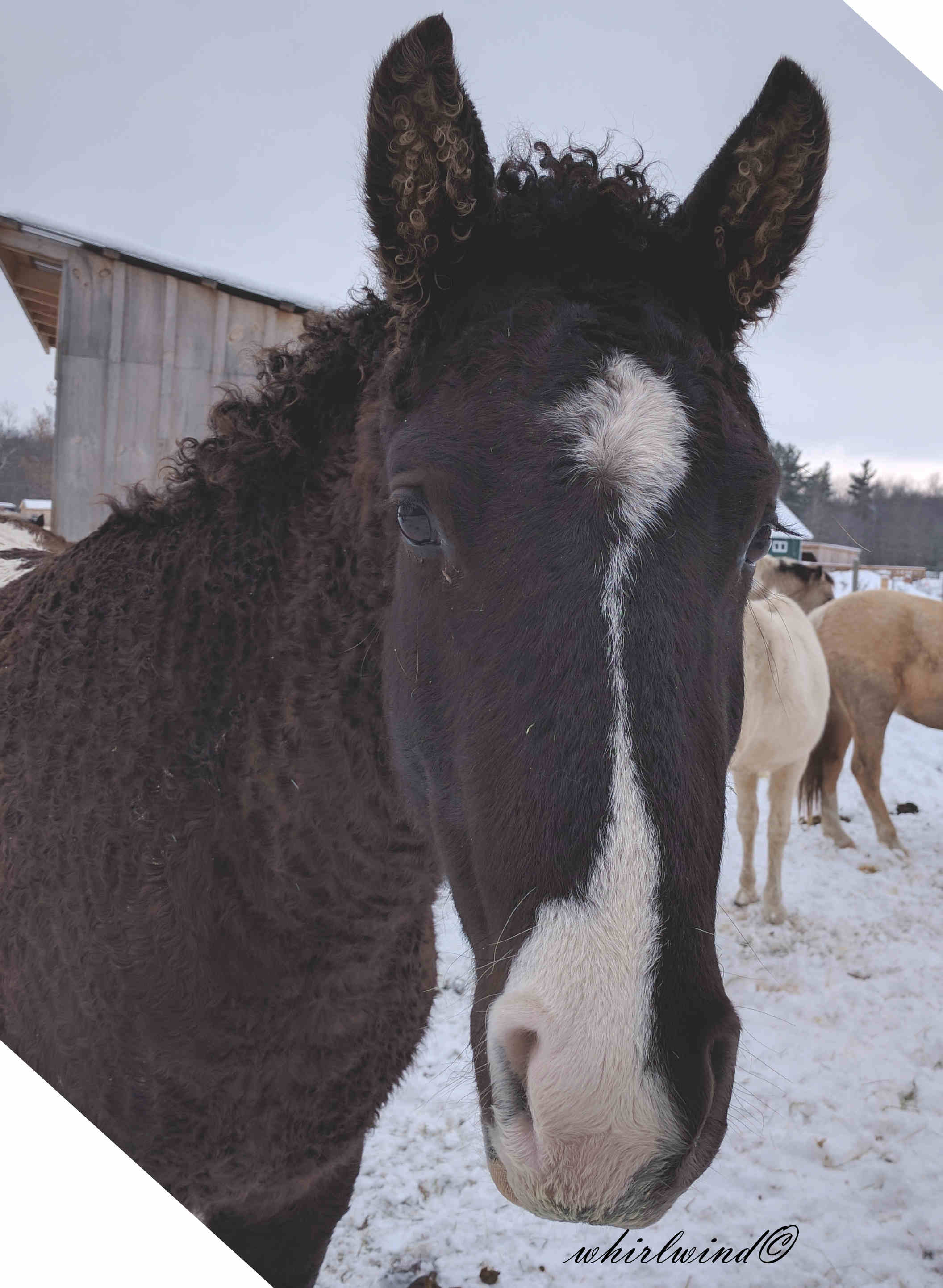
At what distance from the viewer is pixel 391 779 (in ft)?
3.05

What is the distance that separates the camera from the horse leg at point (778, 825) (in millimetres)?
2779

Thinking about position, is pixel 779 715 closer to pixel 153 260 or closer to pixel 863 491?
pixel 863 491

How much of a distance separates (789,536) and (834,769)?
1.88 metres

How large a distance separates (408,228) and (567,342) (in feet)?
0.83

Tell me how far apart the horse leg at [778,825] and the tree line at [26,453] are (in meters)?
2.74

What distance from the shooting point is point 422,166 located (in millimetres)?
806

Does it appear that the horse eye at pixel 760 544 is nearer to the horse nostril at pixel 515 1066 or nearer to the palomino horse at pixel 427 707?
the palomino horse at pixel 427 707

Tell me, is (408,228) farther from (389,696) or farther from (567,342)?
(389,696)

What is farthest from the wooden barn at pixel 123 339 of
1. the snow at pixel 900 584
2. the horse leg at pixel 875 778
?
the horse leg at pixel 875 778

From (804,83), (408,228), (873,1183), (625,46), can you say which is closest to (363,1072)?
(873,1183)

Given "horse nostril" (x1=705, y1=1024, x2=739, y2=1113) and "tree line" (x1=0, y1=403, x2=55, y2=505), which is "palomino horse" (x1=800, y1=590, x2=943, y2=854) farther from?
"tree line" (x1=0, y1=403, x2=55, y2=505)

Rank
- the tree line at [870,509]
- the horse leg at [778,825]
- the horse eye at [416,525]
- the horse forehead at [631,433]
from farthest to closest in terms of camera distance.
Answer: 1. the horse leg at [778,825]
2. the tree line at [870,509]
3. the horse eye at [416,525]
4. the horse forehead at [631,433]

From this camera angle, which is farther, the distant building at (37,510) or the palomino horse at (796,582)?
the palomino horse at (796,582)

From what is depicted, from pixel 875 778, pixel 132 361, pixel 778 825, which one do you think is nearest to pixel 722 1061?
pixel 875 778
